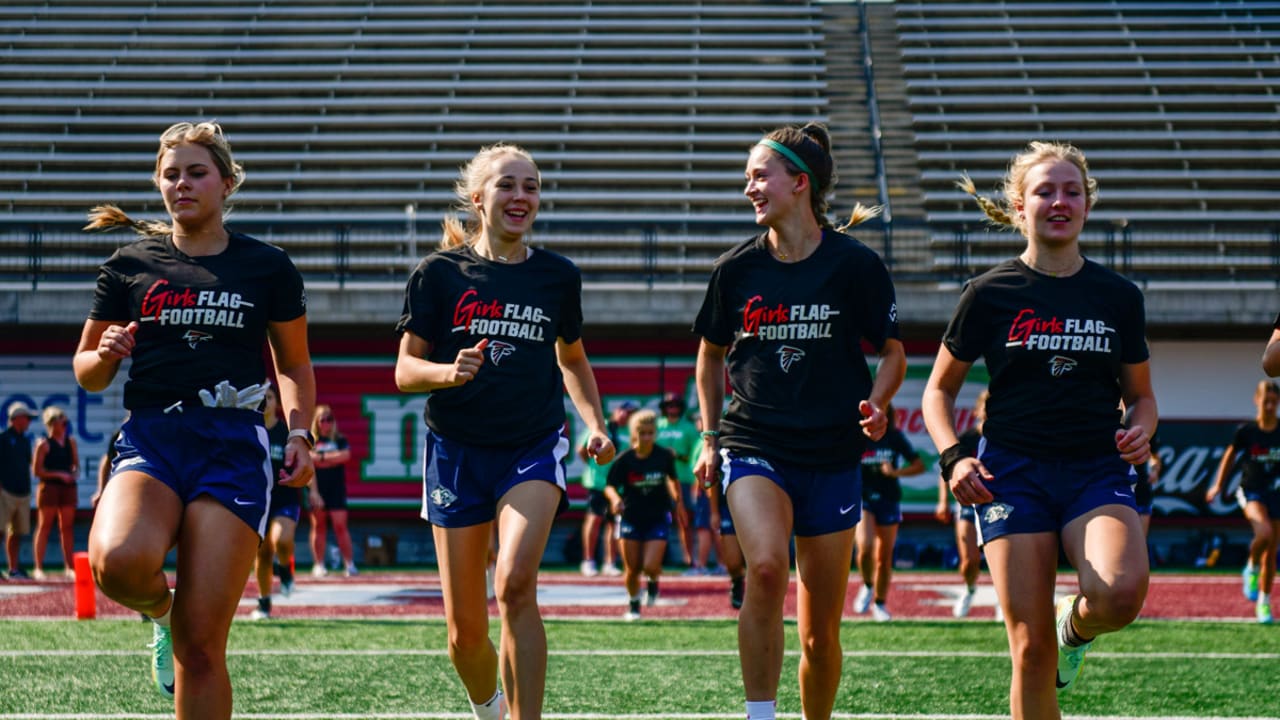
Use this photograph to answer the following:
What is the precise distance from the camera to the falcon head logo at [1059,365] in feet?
15.7

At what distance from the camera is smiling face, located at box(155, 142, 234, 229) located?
4699 mm

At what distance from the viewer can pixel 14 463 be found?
55.6ft

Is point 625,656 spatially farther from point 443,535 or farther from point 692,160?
point 692,160

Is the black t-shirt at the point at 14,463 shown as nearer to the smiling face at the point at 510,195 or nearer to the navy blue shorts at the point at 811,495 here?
the smiling face at the point at 510,195

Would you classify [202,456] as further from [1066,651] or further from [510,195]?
[1066,651]

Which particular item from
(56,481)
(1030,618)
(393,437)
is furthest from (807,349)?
(393,437)

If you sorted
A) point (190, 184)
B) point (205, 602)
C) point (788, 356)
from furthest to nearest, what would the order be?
point (788, 356)
point (190, 184)
point (205, 602)

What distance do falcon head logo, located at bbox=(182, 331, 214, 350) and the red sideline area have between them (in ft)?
24.8

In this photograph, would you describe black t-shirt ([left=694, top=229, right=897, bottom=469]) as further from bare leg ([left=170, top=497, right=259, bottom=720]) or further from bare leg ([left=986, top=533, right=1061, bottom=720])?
bare leg ([left=170, top=497, right=259, bottom=720])

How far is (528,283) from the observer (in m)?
5.54

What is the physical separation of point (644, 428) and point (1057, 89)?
17492mm

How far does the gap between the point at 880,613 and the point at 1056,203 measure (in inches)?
291

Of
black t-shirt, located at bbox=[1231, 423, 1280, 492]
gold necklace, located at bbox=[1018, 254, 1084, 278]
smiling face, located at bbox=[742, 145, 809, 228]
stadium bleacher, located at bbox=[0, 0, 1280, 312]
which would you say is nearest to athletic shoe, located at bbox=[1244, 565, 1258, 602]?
black t-shirt, located at bbox=[1231, 423, 1280, 492]

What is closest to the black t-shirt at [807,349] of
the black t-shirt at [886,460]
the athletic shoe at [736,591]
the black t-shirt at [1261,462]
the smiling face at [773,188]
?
the smiling face at [773,188]
